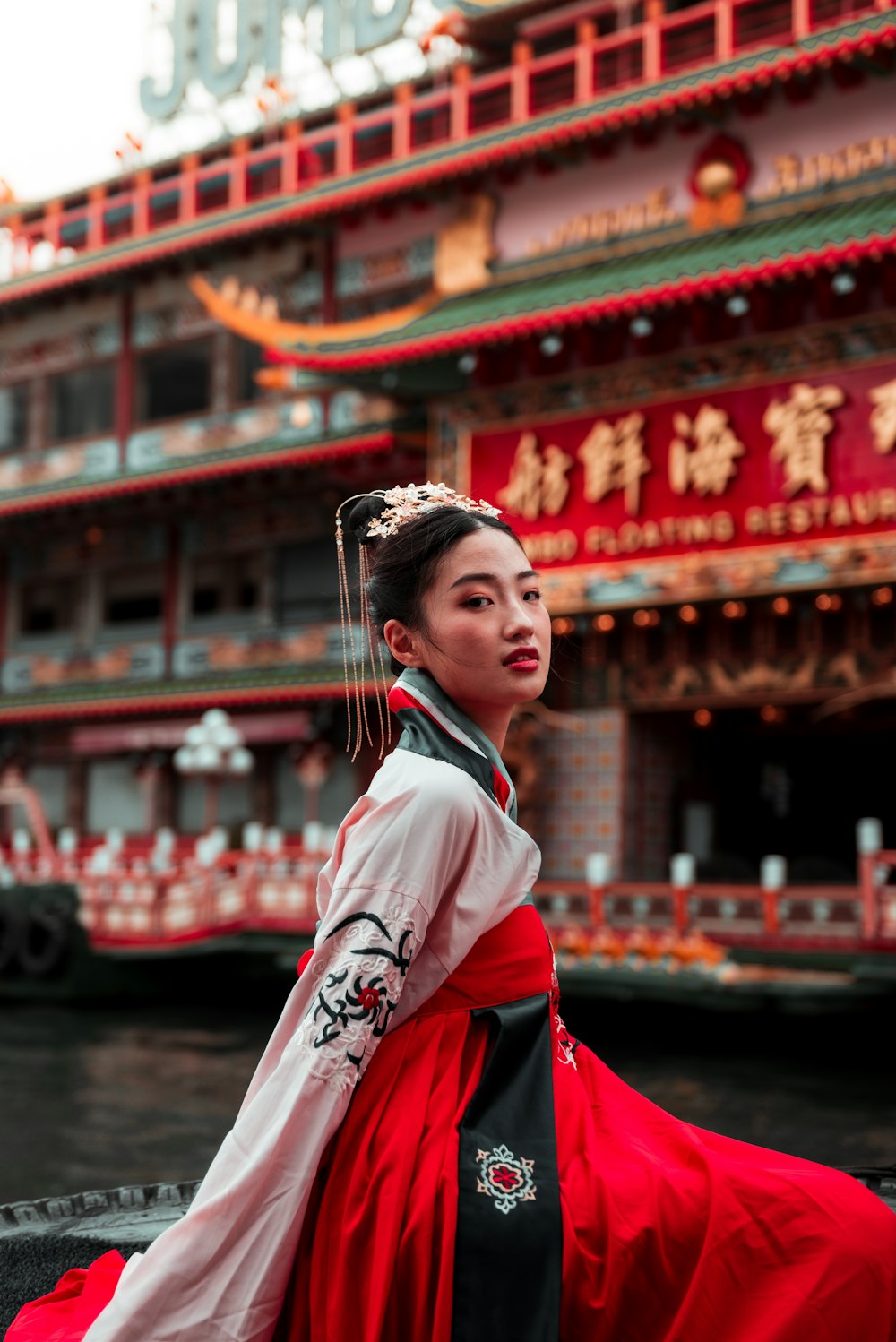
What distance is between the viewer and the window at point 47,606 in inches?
843

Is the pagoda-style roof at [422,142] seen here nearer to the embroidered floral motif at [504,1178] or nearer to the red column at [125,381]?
the red column at [125,381]

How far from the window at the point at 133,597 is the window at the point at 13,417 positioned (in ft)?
11.0

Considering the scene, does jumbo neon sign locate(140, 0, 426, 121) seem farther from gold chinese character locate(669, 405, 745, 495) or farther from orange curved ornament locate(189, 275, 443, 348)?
gold chinese character locate(669, 405, 745, 495)

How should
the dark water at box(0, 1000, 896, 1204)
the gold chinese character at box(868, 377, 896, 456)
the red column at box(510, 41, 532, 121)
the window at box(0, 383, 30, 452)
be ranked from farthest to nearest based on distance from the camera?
the window at box(0, 383, 30, 452) → the red column at box(510, 41, 532, 121) → the gold chinese character at box(868, 377, 896, 456) → the dark water at box(0, 1000, 896, 1204)

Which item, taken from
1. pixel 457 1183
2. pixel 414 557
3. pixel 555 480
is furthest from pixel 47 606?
pixel 457 1183

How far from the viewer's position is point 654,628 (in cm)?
1394

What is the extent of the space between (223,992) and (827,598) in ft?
24.4

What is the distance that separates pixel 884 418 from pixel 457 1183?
11774mm

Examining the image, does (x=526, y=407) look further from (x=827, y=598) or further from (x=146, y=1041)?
(x=146, y=1041)

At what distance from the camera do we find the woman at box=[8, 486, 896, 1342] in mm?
1604

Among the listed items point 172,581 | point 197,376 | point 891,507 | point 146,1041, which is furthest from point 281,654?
point 891,507

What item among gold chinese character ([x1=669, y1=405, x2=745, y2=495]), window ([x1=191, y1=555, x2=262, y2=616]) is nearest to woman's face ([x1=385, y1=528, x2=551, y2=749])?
gold chinese character ([x1=669, y1=405, x2=745, y2=495])

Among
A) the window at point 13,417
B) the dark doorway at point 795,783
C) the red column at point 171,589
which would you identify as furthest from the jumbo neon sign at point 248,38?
the dark doorway at point 795,783

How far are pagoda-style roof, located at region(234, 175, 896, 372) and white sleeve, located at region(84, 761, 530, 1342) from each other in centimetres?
1096
